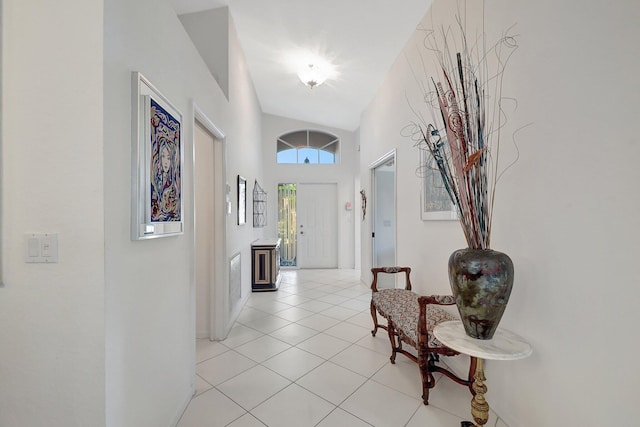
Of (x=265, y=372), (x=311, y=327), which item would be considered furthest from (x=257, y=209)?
(x=265, y=372)

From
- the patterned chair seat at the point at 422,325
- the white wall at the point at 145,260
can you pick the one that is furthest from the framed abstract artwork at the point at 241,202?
the patterned chair seat at the point at 422,325

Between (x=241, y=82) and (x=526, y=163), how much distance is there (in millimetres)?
3676

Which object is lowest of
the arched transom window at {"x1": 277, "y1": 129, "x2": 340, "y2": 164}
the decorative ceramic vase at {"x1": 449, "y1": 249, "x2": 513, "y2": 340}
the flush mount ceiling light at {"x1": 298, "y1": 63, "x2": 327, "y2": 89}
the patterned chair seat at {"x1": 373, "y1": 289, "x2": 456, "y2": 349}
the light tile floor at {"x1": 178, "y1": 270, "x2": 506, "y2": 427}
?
the light tile floor at {"x1": 178, "y1": 270, "x2": 506, "y2": 427}

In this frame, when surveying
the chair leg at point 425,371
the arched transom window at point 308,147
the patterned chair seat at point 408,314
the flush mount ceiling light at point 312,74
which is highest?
the flush mount ceiling light at point 312,74

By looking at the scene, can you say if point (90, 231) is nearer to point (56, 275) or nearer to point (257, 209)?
→ point (56, 275)

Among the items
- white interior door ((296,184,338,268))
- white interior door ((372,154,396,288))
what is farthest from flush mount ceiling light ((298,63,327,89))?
white interior door ((296,184,338,268))

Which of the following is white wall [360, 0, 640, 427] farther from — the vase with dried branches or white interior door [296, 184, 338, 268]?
white interior door [296, 184, 338, 268]

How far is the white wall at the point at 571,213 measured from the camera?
1.09 metres

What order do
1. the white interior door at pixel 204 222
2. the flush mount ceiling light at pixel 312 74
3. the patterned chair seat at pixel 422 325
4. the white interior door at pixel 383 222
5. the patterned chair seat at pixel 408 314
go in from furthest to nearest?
the white interior door at pixel 383 222 → the flush mount ceiling light at pixel 312 74 → the white interior door at pixel 204 222 → the patterned chair seat at pixel 408 314 → the patterned chair seat at pixel 422 325

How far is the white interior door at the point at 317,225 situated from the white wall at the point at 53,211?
18.6 ft

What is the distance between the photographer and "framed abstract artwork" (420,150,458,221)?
7.70ft

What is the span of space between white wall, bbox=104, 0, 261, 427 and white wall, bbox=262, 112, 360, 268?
4394 millimetres

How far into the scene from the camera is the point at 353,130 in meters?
6.68

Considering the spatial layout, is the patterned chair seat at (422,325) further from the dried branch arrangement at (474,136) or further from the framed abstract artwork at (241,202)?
the framed abstract artwork at (241,202)
